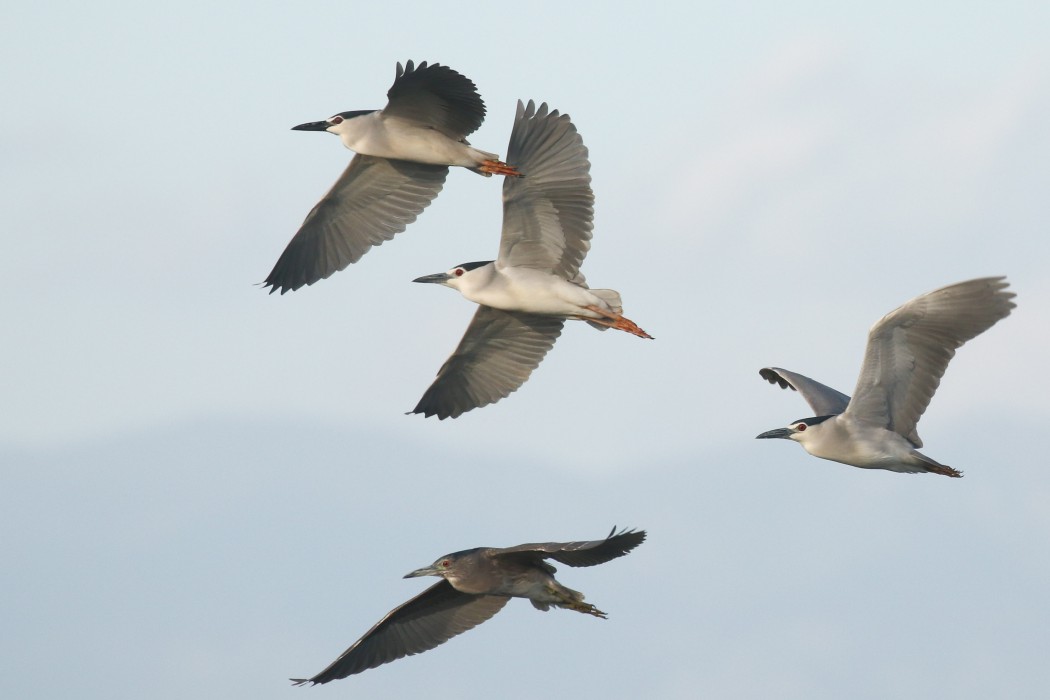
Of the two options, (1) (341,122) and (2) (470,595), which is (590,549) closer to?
(2) (470,595)

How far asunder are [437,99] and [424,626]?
477cm

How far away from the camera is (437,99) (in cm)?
1609

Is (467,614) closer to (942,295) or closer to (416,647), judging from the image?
(416,647)

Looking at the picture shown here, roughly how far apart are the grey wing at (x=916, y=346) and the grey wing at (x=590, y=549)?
9.88 feet

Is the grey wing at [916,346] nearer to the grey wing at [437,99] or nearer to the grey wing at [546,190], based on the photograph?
the grey wing at [546,190]

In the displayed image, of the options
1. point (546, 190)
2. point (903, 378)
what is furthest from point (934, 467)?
point (546, 190)

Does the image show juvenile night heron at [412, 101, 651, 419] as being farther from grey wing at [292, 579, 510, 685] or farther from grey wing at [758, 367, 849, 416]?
grey wing at [292, 579, 510, 685]

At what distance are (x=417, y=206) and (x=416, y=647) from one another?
4788mm

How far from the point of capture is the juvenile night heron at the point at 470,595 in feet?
43.2

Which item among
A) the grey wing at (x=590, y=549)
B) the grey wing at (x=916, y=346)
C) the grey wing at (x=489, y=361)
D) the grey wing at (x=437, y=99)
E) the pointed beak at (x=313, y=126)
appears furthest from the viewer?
the pointed beak at (x=313, y=126)

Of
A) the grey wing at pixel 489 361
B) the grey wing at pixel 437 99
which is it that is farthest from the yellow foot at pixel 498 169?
the grey wing at pixel 489 361

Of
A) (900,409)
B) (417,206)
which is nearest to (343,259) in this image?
(417,206)

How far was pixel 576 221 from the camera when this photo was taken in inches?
614

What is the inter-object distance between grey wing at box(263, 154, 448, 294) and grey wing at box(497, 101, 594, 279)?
95.5 inches
